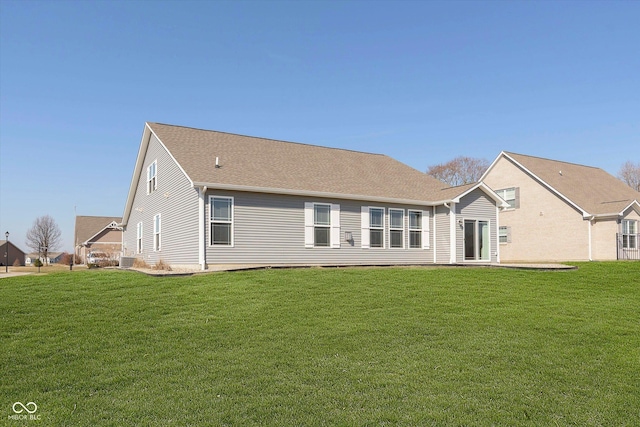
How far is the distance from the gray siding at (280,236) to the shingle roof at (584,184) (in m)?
13.9

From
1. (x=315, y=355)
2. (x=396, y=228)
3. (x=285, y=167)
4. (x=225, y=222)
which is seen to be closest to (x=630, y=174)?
(x=396, y=228)

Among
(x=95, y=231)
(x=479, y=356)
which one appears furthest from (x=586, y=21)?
(x=95, y=231)

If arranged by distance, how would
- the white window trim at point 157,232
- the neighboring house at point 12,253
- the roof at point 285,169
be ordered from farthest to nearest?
1. the neighboring house at point 12,253
2. the white window trim at point 157,232
3. the roof at point 285,169

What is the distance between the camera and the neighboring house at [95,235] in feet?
159

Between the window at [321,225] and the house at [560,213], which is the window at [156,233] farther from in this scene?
the house at [560,213]

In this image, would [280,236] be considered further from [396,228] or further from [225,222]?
[396,228]

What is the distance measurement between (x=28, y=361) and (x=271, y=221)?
1069 centimetres

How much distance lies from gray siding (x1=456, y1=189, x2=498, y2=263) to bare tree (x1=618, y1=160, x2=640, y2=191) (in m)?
39.6

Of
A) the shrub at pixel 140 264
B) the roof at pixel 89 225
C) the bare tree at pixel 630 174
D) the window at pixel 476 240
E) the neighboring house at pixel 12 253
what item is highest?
the bare tree at pixel 630 174

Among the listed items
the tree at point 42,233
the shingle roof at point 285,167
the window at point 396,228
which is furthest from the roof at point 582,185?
the tree at point 42,233

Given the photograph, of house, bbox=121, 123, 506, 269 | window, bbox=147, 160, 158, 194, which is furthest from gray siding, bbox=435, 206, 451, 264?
window, bbox=147, 160, 158, 194

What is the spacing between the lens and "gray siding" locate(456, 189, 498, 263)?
19594mm

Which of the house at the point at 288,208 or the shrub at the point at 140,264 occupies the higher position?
the house at the point at 288,208

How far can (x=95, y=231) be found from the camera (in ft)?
179
